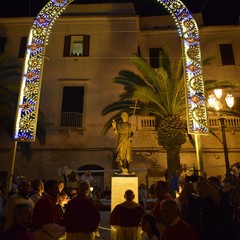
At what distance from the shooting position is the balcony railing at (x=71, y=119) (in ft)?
62.8

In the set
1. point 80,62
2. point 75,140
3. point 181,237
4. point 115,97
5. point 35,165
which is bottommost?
point 181,237

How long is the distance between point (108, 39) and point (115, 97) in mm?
4945

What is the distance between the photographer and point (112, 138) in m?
18.7

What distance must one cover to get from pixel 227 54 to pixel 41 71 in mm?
15793

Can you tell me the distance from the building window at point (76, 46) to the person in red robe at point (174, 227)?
19318 mm

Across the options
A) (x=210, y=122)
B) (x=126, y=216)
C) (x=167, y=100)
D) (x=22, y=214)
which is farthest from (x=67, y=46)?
(x=22, y=214)

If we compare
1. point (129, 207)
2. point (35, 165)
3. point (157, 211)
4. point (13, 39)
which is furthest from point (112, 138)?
point (157, 211)

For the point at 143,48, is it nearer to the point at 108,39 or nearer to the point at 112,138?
the point at 108,39

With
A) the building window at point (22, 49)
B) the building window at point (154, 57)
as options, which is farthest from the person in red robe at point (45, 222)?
the building window at point (22, 49)

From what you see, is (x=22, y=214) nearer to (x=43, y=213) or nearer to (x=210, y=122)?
(x=43, y=213)

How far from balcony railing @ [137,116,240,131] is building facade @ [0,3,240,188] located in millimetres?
A: 62

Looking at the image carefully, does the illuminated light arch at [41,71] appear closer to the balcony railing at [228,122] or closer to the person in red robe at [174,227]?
the balcony railing at [228,122]

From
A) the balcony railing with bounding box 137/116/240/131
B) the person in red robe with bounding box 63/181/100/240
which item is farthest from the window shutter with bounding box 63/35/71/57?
the person in red robe with bounding box 63/181/100/240

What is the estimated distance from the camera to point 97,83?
2017 cm
